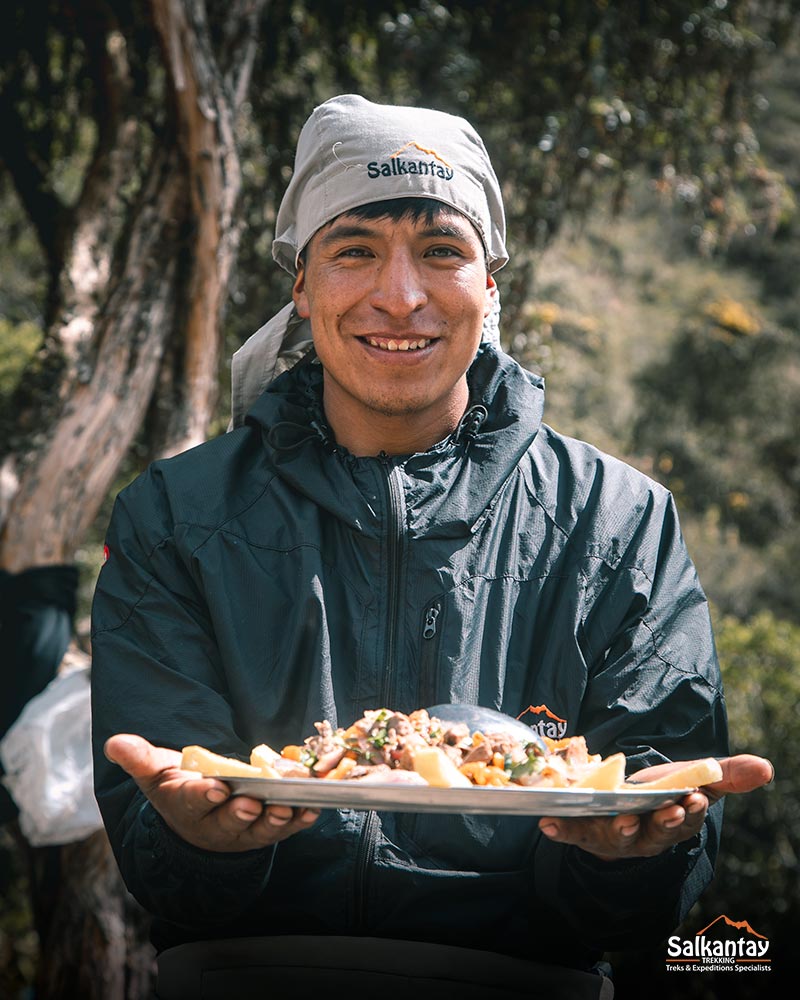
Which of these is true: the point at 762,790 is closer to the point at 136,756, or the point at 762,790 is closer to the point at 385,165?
the point at 385,165

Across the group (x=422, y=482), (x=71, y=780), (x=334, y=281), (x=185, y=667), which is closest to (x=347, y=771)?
(x=185, y=667)

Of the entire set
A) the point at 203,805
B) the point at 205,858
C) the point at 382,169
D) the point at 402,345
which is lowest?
the point at 205,858

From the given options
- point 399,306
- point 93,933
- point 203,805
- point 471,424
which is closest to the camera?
point 203,805

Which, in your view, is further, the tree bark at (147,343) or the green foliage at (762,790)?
the green foliage at (762,790)

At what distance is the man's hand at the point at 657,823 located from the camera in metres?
1.64

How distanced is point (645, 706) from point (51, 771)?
2477 mm

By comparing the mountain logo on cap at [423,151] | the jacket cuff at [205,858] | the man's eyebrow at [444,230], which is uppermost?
the mountain logo on cap at [423,151]

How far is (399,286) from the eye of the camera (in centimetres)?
218

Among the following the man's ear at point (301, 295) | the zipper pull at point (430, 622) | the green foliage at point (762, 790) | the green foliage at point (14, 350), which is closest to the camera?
the zipper pull at point (430, 622)

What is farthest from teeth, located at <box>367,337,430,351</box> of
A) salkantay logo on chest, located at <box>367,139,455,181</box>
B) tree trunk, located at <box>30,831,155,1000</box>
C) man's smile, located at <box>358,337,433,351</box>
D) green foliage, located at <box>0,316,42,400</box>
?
green foliage, located at <box>0,316,42,400</box>

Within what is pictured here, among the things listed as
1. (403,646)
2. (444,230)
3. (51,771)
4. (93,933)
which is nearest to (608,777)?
(403,646)

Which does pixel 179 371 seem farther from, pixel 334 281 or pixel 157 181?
pixel 334 281

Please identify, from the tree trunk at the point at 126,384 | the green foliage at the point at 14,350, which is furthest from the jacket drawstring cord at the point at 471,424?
the green foliage at the point at 14,350

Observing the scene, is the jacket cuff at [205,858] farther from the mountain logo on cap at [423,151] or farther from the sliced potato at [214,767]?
the mountain logo on cap at [423,151]
